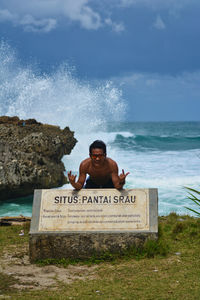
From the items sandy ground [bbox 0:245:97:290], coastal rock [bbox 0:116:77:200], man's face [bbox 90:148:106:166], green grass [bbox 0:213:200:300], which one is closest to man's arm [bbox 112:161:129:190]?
man's face [bbox 90:148:106:166]

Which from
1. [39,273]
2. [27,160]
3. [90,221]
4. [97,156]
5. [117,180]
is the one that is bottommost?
[39,273]

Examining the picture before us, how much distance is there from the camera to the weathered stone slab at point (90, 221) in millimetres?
4949

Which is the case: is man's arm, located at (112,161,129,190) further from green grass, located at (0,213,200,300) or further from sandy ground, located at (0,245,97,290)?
sandy ground, located at (0,245,97,290)

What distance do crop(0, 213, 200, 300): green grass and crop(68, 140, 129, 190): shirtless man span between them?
1.10m

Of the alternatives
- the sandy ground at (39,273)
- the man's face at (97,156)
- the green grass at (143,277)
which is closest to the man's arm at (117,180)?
the man's face at (97,156)

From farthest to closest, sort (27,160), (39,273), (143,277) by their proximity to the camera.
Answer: (27,160), (39,273), (143,277)

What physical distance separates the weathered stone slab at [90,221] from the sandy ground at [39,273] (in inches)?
9.9

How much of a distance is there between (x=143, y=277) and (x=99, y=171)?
73.6 inches

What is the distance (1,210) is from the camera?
10.0 metres

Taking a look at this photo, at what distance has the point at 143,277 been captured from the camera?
165 inches

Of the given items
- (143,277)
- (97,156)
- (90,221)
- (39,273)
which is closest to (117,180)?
(97,156)

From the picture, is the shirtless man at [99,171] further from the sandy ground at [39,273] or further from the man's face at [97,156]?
the sandy ground at [39,273]

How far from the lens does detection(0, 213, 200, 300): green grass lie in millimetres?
3660

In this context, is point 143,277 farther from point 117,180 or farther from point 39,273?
point 117,180
